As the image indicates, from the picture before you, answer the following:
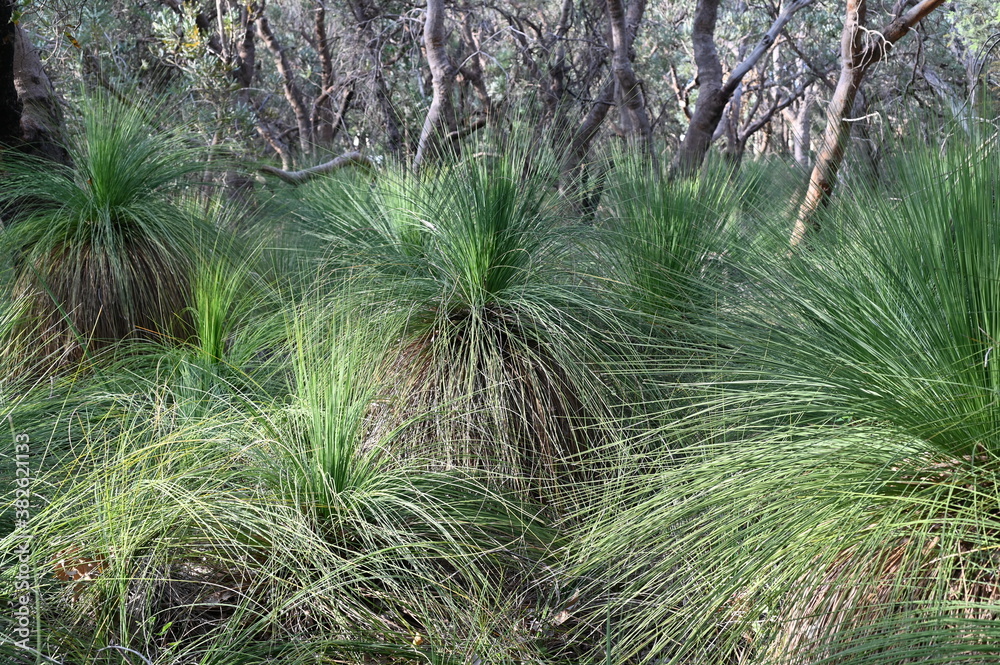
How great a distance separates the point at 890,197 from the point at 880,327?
1.75 ft

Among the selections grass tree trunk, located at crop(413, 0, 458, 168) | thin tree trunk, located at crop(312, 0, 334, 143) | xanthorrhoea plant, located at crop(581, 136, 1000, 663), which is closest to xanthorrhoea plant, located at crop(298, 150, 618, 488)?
xanthorrhoea plant, located at crop(581, 136, 1000, 663)

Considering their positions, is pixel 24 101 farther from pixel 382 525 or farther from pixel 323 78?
pixel 323 78

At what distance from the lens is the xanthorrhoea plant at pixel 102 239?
341cm

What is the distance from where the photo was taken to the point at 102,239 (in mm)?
3500

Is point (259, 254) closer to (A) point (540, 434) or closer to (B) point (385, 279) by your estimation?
(B) point (385, 279)

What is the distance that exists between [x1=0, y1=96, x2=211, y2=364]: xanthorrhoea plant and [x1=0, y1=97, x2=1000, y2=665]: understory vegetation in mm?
24

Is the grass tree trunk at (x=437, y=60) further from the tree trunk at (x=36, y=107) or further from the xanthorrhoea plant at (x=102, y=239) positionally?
the xanthorrhoea plant at (x=102, y=239)

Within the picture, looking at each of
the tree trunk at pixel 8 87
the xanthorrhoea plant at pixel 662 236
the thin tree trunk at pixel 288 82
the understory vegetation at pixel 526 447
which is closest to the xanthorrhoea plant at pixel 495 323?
the understory vegetation at pixel 526 447

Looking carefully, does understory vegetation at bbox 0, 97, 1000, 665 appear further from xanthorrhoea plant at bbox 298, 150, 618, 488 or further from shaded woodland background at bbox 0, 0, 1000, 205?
shaded woodland background at bbox 0, 0, 1000, 205

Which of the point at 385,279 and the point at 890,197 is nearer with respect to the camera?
the point at 890,197

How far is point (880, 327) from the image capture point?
1882mm

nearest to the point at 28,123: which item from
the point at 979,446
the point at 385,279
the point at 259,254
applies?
the point at 259,254
